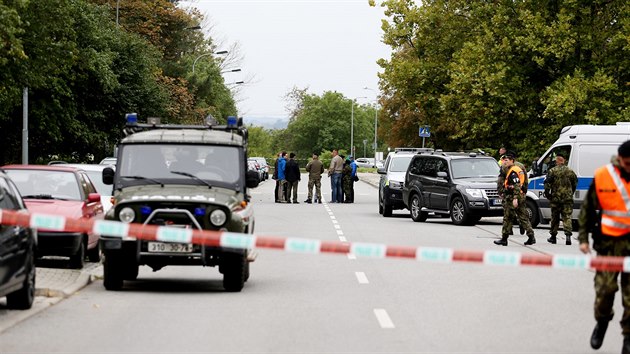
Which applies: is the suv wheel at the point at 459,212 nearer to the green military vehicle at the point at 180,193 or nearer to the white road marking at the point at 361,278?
the white road marking at the point at 361,278

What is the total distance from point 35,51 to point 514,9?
783 inches

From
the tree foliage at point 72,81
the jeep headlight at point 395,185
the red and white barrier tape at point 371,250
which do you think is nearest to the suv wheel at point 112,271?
the red and white barrier tape at point 371,250

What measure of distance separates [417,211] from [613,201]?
2162 centimetres

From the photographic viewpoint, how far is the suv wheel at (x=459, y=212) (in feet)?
95.0

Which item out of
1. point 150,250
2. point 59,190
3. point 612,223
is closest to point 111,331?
point 150,250

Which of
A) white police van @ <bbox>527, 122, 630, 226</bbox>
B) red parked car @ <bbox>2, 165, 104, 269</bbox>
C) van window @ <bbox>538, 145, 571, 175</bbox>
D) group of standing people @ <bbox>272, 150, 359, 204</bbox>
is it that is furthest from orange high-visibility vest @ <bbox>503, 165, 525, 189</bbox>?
group of standing people @ <bbox>272, 150, 359, 204</bbox>

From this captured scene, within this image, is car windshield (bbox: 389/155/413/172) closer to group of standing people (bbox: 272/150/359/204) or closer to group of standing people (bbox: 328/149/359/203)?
group of standing people (bbox: 272/150/359/204)

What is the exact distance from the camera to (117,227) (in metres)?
9.18

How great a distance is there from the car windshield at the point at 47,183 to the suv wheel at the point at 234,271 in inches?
178

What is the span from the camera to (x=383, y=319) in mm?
11383

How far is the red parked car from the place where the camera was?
1596cm

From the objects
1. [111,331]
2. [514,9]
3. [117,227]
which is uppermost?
[514,9]

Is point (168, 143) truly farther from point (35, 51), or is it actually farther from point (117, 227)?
point (35, 51)

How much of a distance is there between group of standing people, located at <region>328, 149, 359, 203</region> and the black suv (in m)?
10.8
